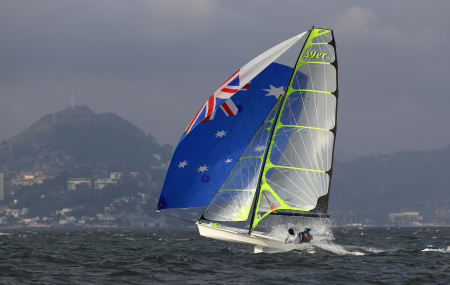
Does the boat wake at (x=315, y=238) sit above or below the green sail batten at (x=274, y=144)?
below

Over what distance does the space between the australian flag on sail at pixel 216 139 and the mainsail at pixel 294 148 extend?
60 cm

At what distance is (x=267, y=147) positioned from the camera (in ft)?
130

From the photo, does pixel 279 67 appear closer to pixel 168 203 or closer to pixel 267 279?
pixel 168 203

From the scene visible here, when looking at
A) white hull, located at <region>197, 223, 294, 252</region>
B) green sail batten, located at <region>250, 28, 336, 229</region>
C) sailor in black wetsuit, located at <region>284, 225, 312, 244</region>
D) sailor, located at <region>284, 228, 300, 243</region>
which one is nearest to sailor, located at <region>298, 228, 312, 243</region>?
sailor in black wetsuit, located at <region>284, 225, 312, 244</region>

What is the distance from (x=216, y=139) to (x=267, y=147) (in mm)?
2602

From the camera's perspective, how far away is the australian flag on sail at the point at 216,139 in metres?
38.8

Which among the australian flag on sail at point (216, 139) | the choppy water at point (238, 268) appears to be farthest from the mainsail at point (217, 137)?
the choppy water at point (238, 268)

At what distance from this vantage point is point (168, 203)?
3900 cm

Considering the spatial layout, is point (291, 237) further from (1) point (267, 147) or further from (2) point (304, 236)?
(1) point (267, 147)

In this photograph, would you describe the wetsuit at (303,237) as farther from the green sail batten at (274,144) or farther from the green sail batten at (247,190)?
the green sail batten at (247,190)

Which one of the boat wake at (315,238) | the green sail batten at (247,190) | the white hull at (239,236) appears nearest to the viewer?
the white hull at (239,236)

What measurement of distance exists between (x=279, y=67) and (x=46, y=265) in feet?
48.1

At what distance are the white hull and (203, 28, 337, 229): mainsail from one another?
36.4 inches

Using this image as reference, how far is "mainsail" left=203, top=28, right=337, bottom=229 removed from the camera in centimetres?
3959
